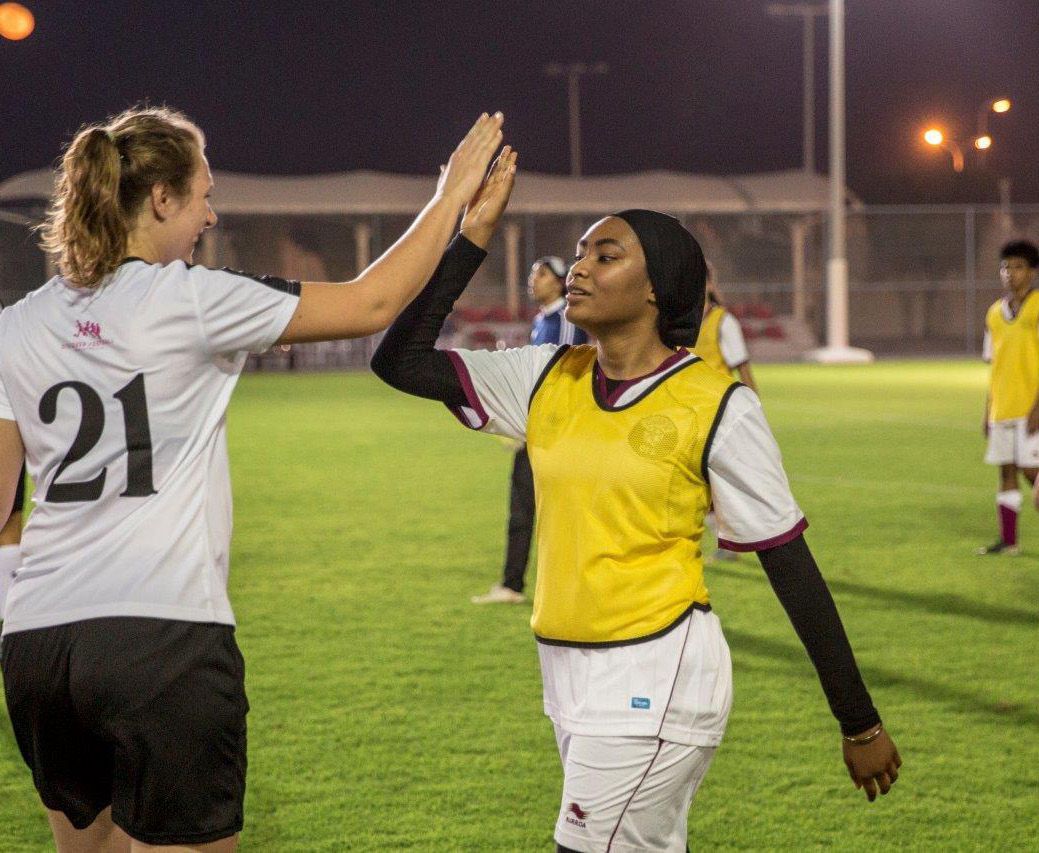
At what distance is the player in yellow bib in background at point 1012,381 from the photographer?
9.32 metres

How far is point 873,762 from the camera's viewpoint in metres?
2.74

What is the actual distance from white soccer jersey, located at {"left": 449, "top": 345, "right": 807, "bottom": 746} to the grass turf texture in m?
1.73

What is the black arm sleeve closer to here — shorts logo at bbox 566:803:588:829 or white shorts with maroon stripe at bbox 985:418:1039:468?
shorts logo at bbox 566:803:588:829

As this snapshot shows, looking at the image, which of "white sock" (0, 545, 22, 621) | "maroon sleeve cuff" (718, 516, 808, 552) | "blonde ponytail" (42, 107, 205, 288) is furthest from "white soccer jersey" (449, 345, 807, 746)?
"white sock" (0, 545, 22, 621)

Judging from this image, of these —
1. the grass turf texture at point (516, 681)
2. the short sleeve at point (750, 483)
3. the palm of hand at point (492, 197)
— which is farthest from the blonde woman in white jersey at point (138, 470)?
the grass turf texture at point (516, 681)

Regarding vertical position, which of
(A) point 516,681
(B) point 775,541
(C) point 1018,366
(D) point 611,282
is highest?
(D) point 611,282

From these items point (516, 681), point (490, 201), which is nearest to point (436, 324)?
point (490, 201)

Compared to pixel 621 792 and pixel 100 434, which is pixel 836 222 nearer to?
pixel 621 792

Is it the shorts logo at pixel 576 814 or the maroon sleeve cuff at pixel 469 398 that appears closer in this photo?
the shorts logo at pixel 576 814

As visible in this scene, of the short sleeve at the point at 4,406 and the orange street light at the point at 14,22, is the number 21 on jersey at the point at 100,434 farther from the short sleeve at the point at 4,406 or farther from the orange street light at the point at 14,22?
the orange street light at the point at 14,22

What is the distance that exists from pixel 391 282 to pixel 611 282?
20.8 inches

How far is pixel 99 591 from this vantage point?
96.3 inches

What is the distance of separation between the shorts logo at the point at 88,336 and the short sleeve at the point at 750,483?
1.18 m

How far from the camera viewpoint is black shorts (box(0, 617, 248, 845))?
2428 millimetres
